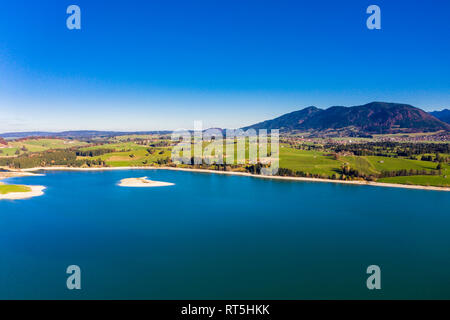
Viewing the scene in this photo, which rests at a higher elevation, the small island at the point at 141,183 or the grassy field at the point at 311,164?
the grassy field at the point at 311,164

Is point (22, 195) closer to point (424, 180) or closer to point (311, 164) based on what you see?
point (311, 164)

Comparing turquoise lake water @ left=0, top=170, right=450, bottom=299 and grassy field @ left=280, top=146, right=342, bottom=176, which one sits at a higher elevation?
grassy field @ left=280, top=146, right=342, bottom=176

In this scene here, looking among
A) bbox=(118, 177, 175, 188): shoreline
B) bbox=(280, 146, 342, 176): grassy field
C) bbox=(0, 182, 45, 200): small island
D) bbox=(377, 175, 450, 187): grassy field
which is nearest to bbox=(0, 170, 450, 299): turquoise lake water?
bbox=(0, 182, 45, 200): small island

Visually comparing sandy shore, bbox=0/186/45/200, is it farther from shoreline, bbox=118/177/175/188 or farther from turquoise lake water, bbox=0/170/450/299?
shoreline, bbox=118/177/175/188

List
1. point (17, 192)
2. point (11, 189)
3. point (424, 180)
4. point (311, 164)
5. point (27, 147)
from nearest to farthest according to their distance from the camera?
point (17, 192), point (11, 189), point (424, 180), point (311, 164), point (27, 147)

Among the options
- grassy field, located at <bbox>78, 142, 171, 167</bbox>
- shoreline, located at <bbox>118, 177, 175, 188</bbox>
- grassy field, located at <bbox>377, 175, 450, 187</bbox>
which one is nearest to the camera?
grassy field, located at <bbox>377, 175, 450, 187</bbox>

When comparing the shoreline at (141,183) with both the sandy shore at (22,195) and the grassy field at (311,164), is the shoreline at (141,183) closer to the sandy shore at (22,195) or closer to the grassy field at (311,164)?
the sandy shore at (22,195)

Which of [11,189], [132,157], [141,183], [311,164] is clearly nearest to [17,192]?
[11,189]

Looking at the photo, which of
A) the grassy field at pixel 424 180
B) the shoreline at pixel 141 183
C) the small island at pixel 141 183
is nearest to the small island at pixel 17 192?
the shoreline at pixel 141 183

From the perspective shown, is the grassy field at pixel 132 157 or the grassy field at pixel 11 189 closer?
the grassy field at pixel 11 189
